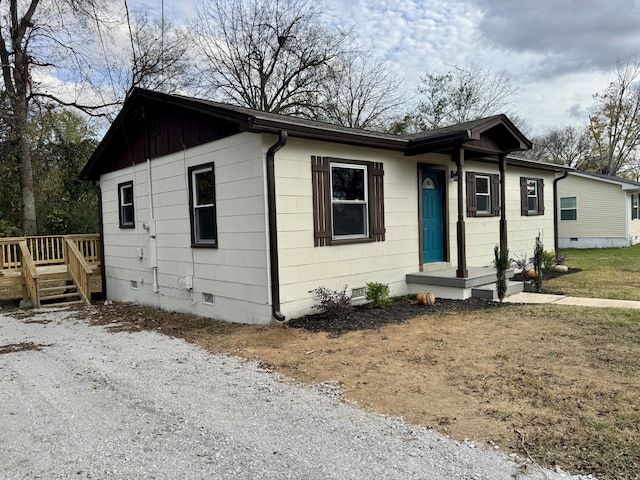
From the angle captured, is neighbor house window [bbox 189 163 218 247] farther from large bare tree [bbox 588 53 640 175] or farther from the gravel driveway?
large bare tree [bbox 588 53 640 175]

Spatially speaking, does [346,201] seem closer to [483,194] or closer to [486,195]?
[483,194]

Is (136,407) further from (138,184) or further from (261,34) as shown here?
(261,34)

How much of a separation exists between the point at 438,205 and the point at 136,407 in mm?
7152

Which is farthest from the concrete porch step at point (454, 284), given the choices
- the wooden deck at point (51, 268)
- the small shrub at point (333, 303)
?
the wooden deck at point (51, 268)

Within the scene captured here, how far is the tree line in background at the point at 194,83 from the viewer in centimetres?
1330

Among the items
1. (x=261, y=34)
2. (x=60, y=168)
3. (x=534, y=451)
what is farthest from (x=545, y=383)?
(x=261, y=34)

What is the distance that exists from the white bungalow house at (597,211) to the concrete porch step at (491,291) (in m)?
11.6

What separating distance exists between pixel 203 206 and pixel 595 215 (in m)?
17.8

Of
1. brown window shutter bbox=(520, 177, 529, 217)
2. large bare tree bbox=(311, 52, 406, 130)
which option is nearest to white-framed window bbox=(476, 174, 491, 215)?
brown window shutter bbox=(520, 177, 529, 217)

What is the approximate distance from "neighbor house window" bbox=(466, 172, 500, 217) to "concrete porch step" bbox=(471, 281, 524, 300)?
2.20 metres

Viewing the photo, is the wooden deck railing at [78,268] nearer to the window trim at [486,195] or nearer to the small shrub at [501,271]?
the small shrub at [501,271]

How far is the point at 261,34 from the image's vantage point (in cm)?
2072

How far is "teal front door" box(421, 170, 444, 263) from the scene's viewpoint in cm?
889

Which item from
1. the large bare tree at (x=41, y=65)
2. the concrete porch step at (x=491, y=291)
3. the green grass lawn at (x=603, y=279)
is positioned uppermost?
the large bare tree at (x=41, y=65)
